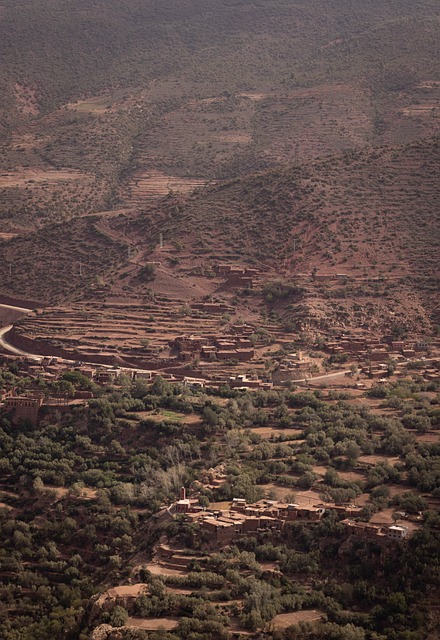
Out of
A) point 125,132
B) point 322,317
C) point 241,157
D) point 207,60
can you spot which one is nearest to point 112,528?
point 322,317

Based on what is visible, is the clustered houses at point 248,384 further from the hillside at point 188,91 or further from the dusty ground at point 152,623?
the hillside at point 188,91

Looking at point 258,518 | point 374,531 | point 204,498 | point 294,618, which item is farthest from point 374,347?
point 294,618

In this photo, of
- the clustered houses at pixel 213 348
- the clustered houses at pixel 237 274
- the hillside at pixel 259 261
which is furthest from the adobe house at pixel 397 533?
the clustered houses at pixel 237 274

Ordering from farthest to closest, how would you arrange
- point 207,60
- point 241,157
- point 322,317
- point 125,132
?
point 207,60 < point 125,132 < point 241,157 < point 322,317

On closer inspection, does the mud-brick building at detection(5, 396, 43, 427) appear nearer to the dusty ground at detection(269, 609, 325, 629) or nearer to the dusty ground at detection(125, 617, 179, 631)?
the dusty ground at detection(125, 617, 179, 631)

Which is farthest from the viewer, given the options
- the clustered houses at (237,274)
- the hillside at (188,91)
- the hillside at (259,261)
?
the hillside at (188,91)

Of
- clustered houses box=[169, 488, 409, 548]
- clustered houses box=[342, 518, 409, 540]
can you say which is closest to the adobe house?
clustered houses box=[342, 518, 409, 540]

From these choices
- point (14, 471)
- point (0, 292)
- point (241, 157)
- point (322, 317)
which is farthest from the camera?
point (241, 157)

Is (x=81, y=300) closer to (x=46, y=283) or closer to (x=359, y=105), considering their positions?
(x=46, y=283)
